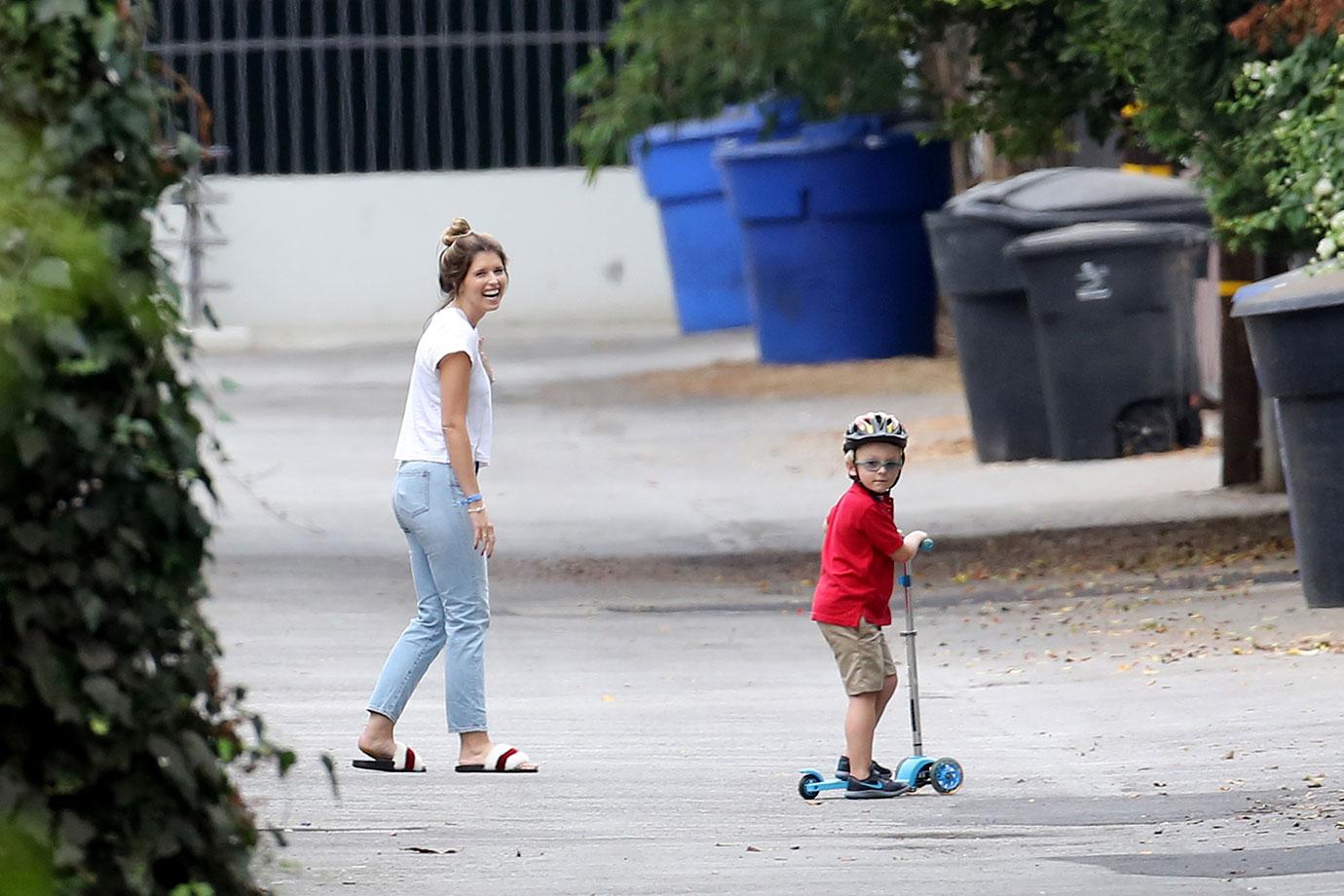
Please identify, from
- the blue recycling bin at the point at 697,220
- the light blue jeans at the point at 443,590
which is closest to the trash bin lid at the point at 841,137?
the blue recycling bin at the point at 697,220

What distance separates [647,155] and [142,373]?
74.8 feet

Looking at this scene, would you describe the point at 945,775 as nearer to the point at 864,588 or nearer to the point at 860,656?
the point at 860,656

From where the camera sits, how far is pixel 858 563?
709 cm

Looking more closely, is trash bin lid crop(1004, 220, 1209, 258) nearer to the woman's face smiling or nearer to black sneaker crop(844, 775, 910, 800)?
the woman's face smiling

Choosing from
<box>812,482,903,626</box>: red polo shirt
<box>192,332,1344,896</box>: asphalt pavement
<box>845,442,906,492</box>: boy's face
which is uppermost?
<box>845,442,906,492</box>: boy's face

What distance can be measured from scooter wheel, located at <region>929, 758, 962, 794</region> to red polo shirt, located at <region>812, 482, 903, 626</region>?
0.44m

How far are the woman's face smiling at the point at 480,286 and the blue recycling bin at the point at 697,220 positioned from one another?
59.4ft

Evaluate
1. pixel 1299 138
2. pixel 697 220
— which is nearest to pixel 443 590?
pixel 1299 138

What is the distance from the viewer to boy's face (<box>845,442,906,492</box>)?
712cm

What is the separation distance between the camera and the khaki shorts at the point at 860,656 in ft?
23.0

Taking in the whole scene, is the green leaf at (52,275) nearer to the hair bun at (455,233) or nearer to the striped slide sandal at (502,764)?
the striped slide sandal at (502,764)

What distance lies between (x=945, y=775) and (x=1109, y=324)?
928 centimetres

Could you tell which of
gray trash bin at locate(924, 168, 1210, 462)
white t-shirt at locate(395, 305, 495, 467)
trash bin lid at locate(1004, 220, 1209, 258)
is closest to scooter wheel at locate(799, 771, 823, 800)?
white t-shirt at locate(395, 305, 495, 467)

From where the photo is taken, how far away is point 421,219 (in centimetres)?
2916
